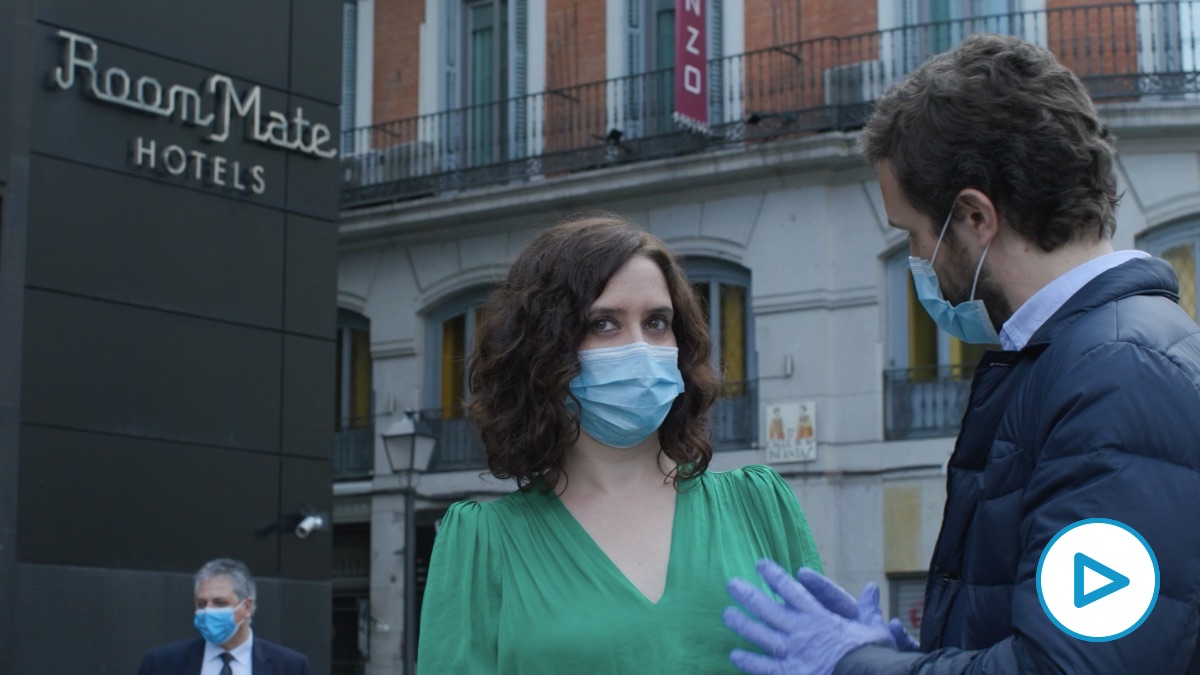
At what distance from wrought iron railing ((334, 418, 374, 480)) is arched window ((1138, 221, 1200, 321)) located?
10793 mm

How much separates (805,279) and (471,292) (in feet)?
17.9

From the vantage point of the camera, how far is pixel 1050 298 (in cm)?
294

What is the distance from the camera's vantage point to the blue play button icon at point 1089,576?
8.24 feet

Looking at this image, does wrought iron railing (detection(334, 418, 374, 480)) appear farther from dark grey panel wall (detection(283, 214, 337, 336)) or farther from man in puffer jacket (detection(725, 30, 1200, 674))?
man in puffer jacket (detection(725, 30, 1200, 674))

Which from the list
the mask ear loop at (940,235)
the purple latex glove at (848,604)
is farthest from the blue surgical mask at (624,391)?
the mask ear loop at (940,235)

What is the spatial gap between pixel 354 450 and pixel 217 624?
1544 centimetres

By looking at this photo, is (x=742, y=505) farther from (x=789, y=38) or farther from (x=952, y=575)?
(x=789, y=38)

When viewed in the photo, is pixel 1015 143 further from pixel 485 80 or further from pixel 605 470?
pixel 485 80

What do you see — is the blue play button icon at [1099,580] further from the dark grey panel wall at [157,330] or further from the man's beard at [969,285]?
the dark grey panel wall at [157,330]

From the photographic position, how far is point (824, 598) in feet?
10.3

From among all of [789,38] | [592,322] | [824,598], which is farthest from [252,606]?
[789,38]

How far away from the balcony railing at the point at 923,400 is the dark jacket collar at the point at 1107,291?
703 inches

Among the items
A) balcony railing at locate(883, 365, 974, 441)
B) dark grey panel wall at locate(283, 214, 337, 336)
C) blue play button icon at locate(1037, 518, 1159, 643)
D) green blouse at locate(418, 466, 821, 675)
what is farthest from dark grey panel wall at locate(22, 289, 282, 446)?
blue play button icon at locate(1037, 518, 1159, 643)

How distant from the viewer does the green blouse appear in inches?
154
